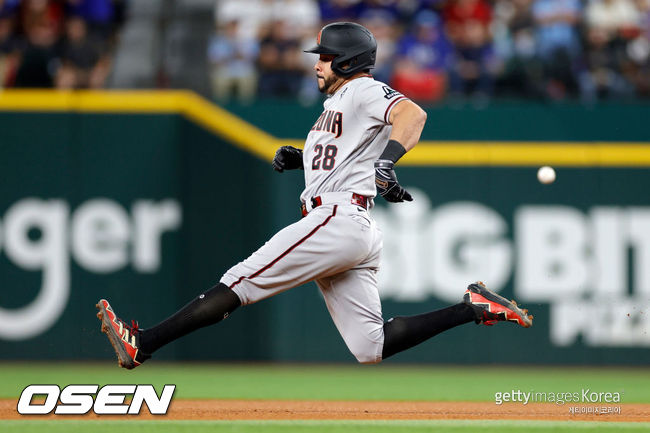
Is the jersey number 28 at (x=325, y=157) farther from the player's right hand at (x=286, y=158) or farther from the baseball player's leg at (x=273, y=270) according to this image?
the player's right hand at (x=286, y=158)

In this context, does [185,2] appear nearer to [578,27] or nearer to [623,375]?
[578,27]

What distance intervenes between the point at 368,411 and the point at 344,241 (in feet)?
4.18

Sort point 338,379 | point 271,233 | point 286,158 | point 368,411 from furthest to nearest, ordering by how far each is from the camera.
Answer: point 271,233 → point 338,379 → point 368,411 → point 286,158

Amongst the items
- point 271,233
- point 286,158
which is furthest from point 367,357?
point 271,233

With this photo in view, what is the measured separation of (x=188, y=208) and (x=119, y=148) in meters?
0.81

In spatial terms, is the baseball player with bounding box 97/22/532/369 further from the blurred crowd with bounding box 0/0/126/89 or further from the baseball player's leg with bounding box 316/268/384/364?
the blurred crowd with bounding box 0/0/126/89

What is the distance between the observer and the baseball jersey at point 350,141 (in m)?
5.41

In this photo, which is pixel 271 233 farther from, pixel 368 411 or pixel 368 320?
pixel 368 320

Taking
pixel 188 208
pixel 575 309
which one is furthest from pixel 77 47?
pixel 575 309

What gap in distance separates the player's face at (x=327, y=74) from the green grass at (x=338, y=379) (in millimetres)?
2283

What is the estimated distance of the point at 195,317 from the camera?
5.26 meters

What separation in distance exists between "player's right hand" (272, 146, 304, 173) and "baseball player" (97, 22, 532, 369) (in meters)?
0.35

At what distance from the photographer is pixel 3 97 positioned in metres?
9.30

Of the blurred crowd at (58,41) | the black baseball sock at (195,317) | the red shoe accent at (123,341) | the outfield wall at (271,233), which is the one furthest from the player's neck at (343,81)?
the blurred crowd at (58,41)
